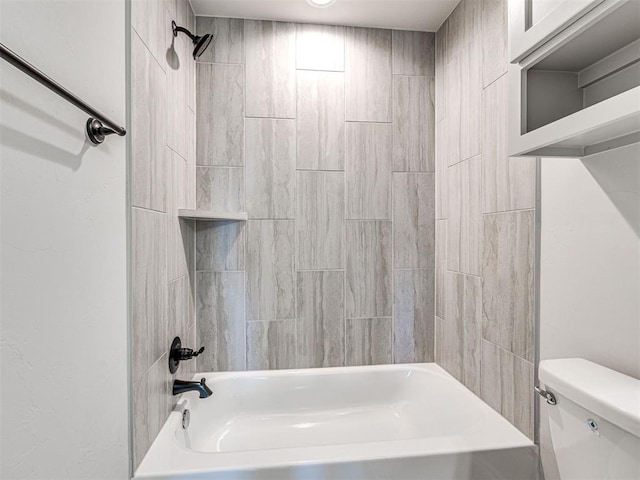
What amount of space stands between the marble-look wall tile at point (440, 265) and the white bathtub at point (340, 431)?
0.36m

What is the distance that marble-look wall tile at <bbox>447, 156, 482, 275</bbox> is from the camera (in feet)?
5.21

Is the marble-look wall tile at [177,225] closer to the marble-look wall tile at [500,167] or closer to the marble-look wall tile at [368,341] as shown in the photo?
the marble-look wall tile at [368,341]

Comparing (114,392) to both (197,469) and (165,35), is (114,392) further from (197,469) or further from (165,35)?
(165,35)

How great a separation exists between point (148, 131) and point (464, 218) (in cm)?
143

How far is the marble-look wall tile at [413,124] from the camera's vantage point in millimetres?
1992

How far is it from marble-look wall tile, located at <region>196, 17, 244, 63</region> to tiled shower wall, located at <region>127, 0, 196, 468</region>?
0.12m

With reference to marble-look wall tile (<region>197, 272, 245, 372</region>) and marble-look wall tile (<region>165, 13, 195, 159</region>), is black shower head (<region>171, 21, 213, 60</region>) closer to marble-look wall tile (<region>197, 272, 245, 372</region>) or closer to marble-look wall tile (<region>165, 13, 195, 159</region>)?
marble-look wall tile (<region>165, 13, 195, 159</region>)

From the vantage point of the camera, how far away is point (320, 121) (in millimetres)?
1935

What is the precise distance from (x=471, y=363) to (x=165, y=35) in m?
1.97

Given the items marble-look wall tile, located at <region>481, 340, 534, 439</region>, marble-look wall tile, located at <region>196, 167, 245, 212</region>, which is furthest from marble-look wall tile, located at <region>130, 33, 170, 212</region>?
marble-look wall tile, located at <region>481, 340, 534, 439</region>

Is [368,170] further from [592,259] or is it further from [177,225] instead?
[592,259]

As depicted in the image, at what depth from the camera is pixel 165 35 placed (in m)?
1.39

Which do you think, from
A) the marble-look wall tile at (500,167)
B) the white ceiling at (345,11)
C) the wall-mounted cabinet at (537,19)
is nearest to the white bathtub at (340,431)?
the marble-look wall tile at (500,167)

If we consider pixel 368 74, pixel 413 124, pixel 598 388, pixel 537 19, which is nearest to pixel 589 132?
pixel 537 19
